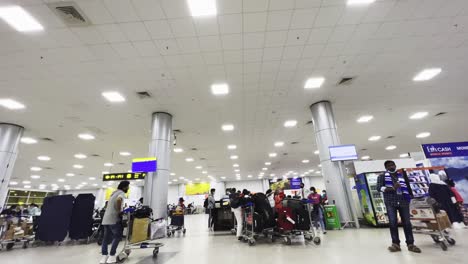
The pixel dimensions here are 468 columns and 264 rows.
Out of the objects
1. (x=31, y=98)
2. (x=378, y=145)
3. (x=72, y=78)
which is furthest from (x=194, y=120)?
(x=378, y=145)

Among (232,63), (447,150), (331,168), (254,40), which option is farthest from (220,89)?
(447,150)

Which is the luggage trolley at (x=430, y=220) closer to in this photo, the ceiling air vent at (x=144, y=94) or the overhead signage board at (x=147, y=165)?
the overhead signage board at (x=147, y=165)

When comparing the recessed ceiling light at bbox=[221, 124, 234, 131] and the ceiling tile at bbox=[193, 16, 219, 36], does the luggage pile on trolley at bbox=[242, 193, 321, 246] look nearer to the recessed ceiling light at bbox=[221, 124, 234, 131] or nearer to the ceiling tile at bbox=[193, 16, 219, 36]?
the ceiling tile at bbox=[193, 16, 219, 36]

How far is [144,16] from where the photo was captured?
4.29 m

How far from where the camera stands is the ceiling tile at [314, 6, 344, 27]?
438cm

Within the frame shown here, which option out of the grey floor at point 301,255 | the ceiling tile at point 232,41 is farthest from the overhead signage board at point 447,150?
the ceiling tile at point 232,41

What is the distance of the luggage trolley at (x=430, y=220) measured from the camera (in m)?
3.72

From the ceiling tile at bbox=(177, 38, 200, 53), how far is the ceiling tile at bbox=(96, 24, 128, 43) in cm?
121

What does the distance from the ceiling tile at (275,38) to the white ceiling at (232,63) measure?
0.02m

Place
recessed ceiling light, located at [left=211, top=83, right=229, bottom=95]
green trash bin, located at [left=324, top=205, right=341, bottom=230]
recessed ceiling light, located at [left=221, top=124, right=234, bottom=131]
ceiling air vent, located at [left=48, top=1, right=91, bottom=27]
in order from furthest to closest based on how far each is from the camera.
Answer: recessed ceiling light, located at [left=221, top=124, right=234, bottom=131]
recessed ceiling light, located at [left=211, top=83, right=229, bottom=95]
green trash bin, located at [left=324, top=205, right=341, bottom=230]
ceiling air vent, located at [left=48, top=1, right=91, bottom=27]

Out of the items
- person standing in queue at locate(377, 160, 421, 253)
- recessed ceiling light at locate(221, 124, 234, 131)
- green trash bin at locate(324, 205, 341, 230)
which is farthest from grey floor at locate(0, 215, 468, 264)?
recessed ceiling light at locate(221, 124, 234, 131)

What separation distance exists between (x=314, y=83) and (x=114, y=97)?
22.2ft

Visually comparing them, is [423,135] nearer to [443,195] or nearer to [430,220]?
[443,195]

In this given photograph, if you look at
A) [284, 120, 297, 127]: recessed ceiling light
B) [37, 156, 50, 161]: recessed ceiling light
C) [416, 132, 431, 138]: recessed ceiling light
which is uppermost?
[284, 120, 297, 127]: recessed ceiling light
